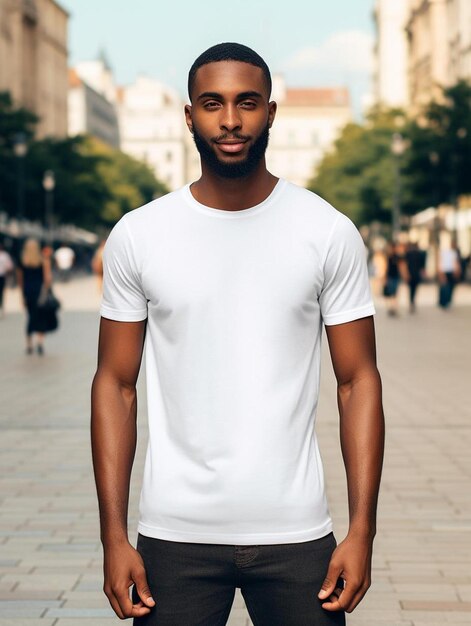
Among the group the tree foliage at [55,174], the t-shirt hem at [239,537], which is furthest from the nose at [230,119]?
the tree foliage at [55,174]

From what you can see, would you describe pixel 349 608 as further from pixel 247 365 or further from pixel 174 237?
pixel 174 237

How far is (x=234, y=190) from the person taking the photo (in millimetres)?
2902

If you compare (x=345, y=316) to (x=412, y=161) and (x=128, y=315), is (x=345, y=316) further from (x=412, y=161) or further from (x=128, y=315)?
(x=412, y=161)

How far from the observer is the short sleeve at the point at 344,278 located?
2883mm

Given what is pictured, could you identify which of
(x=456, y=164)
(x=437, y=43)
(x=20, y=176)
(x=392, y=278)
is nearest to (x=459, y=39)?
(x=437, y=43)

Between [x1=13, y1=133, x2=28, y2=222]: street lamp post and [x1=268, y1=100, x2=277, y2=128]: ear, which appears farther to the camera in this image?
[x1=13, y1=133, x2=28, y2=222]: street lamp post

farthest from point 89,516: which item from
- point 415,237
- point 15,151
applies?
point 415,237

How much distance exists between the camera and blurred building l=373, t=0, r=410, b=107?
434ft

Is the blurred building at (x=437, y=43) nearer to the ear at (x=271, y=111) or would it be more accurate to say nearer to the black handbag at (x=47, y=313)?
the black handbag at (x=47, y=313)

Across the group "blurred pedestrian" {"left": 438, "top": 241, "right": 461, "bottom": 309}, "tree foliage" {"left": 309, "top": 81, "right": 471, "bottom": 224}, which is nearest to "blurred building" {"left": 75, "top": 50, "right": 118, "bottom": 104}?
"tree foliage" {"left": 309, "top": 81, "right": 471, "bottom": 224}

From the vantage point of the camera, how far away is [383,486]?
8469 millimetres

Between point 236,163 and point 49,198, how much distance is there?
73916mm

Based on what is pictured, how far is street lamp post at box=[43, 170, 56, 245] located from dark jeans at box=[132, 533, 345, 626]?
67.0 m

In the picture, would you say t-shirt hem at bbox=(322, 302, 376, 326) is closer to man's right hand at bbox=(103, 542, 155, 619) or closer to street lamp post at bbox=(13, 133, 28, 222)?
man's right hand at bbox=(103, 542, 155, 619)
